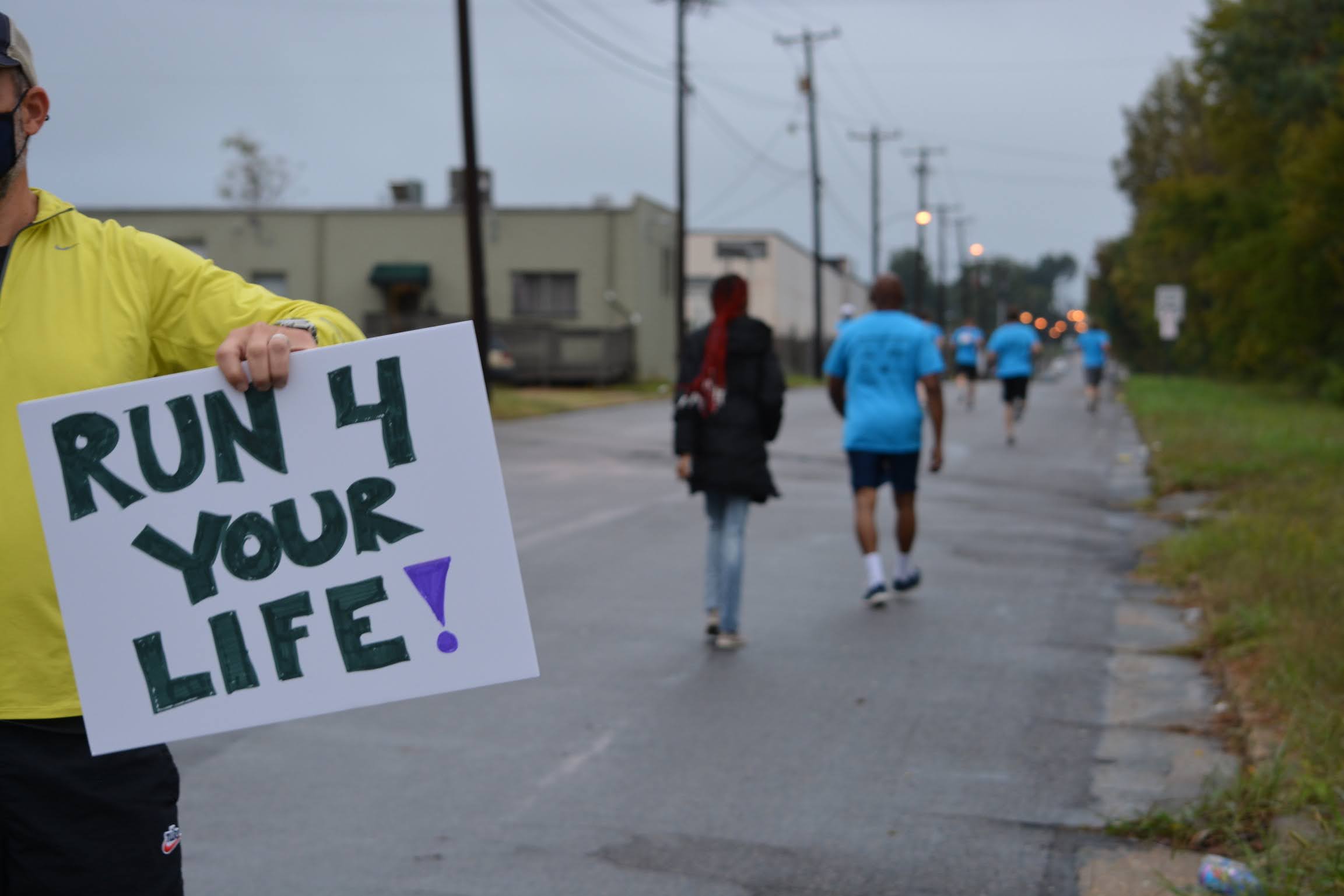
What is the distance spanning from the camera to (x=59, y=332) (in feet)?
7.57

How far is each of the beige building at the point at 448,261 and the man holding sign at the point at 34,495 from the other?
40.2m

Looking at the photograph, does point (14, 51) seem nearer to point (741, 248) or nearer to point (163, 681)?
point (163, 681)

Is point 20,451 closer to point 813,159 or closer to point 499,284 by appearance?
point 499,284

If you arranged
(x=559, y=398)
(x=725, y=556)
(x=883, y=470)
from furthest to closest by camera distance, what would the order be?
(x=559, y=398) → (x=883, y=470) → (x=725, y=556)

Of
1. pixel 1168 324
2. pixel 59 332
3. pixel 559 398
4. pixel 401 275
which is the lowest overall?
pixel 559 398

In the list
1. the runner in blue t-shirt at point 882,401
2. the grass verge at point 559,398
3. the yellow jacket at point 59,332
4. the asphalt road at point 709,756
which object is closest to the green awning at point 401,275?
the grass verge at point 559,398

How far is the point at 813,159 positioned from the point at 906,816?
56.1 meters

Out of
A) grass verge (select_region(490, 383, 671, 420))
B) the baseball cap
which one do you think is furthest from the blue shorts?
grass verge (select_region(490, 383, 671, 420))

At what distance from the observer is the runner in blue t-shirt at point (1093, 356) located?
28.9m

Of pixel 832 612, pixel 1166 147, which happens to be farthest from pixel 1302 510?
pixel 1166 147

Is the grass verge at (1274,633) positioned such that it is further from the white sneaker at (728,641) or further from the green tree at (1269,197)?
the green tree at (1269,197)

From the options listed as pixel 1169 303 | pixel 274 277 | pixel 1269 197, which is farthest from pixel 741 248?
pixel 1169 303

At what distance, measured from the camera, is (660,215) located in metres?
46.5

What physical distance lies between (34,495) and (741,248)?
6936 centimetres
